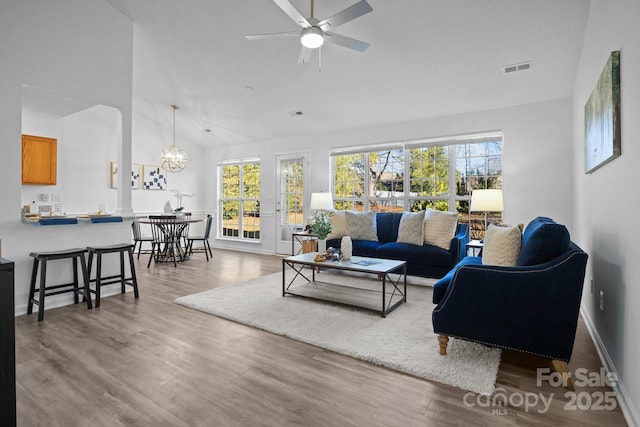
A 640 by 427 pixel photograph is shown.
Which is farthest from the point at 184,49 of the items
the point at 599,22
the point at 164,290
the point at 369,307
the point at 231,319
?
the point at 599,22

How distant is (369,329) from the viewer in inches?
117

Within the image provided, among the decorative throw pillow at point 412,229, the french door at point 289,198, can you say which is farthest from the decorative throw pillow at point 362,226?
Answer: the french door at point 289,198

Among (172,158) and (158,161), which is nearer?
(172,158)

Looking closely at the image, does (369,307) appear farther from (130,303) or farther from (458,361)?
(130,303)

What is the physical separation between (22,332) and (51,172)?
3.83m

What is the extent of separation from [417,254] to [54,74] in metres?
4.59

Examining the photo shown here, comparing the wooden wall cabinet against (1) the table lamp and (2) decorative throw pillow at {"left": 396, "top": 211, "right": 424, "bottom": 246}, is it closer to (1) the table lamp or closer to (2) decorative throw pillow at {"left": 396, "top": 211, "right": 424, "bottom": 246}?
(2) decorative throw pillow at {"left": 396, "top": 211, "right": 424, "bottom": 246}

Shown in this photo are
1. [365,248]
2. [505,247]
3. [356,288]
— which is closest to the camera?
[505,247]

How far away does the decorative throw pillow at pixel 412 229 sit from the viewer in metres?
4.72

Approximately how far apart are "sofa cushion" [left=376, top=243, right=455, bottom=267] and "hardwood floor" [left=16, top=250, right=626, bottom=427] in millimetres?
1530

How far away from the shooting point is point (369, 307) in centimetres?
350

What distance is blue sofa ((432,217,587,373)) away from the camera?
6.74 feet

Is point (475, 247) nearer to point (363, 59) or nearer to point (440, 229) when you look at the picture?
point (440, 229)

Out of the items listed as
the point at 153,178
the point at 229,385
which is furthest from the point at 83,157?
the point at 229,385
